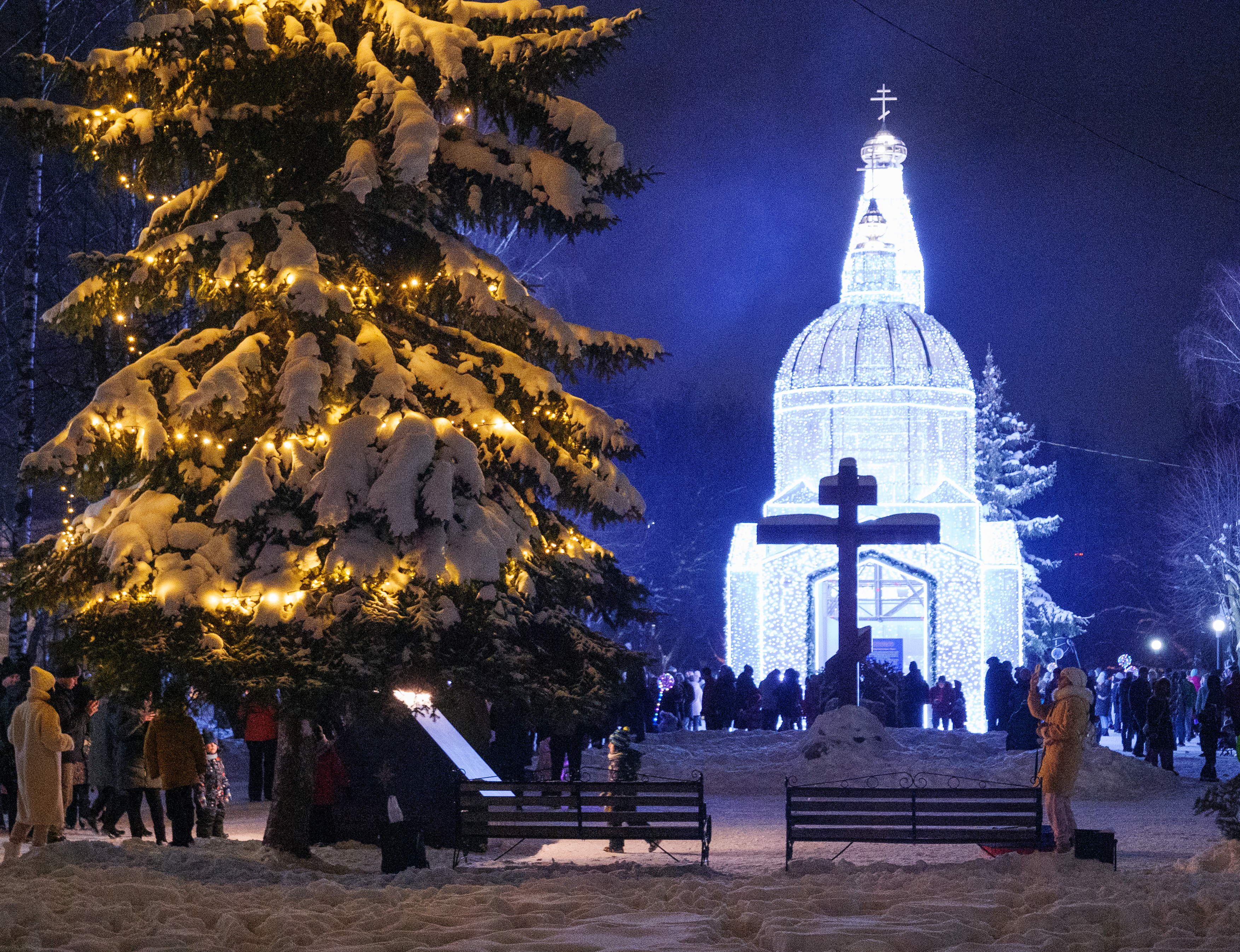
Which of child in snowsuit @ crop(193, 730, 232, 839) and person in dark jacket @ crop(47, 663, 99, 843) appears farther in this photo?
child in snowsuit @ crop(193, 730, 232, 839)

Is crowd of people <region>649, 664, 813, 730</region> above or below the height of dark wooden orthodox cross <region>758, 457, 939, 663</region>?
below

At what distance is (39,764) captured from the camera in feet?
35.9

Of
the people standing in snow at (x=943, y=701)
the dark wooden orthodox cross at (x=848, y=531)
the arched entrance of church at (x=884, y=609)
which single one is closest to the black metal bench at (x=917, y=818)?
the dark wooden orthodox cross at (x=848, y=531)

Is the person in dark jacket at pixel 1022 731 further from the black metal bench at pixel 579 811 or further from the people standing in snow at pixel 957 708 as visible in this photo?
the black metal bench at pixel 579 811

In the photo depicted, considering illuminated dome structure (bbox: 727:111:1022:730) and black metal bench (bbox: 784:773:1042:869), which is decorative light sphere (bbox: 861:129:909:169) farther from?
black metal bench (bbox: 784:773:1042:869)

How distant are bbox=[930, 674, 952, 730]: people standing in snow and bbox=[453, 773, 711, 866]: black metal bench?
1727cm

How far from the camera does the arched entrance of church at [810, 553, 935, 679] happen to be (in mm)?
31609

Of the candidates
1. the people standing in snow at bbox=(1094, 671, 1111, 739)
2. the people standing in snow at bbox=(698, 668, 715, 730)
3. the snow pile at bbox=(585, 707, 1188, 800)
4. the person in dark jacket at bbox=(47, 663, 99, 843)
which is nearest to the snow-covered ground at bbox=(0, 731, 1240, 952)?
the person in dark jacket at bbox=(47, 663, 99, 843)

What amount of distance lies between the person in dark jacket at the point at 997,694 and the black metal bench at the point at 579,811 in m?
14.7

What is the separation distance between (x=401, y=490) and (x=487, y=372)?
1894 mm

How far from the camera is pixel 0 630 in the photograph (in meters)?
26.7

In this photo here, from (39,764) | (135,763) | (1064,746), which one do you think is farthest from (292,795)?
(1064,746)

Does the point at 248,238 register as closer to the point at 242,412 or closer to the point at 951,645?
the point at 242,412

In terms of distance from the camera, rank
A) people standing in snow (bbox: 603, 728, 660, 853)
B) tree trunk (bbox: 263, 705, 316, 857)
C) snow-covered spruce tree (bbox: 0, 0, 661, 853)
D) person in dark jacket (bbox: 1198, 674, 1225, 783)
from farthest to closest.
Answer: person in dark jacket (bbox: 1198, 674, 1225, 783) → people standing in snow (bbox: 603, 728, 660, 853) → tree trunk (bbox: 263, 705, 316, 857) → snow-covered spruce tree (bbox: 0, 0, 661, 853)
